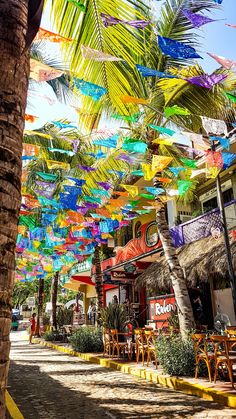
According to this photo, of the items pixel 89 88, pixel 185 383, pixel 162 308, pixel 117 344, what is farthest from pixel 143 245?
pixel 89 88

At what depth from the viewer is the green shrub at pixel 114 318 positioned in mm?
13383

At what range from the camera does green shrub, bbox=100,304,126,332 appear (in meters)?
13.4

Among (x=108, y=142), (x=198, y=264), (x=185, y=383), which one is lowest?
(x=185, y=383)

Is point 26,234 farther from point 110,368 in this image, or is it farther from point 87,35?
point 87,35

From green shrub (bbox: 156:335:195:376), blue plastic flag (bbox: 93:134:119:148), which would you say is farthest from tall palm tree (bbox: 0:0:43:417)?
green shrub (bbox: 156:335:195:376)

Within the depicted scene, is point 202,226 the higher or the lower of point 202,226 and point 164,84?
the lower

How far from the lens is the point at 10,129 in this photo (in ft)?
7.04

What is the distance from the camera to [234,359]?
698cm

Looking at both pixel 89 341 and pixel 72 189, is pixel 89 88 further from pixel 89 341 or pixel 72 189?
pixel 89 341

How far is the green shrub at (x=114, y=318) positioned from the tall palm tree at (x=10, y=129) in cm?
1201

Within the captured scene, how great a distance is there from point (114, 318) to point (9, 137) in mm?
12184

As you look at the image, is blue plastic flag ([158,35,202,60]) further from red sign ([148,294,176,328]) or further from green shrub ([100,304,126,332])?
green shrub ([100,304,126,332])

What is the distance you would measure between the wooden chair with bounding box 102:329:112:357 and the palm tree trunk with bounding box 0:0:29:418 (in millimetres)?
11861

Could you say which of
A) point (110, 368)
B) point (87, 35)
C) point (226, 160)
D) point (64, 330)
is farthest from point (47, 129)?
point (64, 330)
